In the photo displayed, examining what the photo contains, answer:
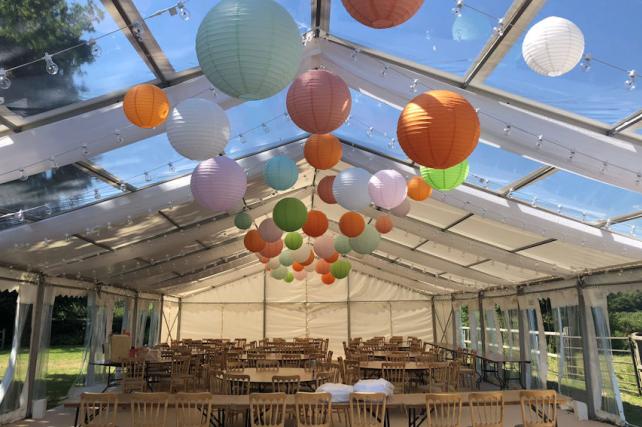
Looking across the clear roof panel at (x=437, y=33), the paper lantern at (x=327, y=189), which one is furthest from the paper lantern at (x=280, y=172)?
the clear roof panel at (x=437, y=33)

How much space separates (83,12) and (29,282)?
20.0 ft

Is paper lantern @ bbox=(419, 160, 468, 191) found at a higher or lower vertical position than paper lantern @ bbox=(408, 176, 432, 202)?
lower

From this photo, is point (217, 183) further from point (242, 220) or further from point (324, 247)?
point (324, 247)

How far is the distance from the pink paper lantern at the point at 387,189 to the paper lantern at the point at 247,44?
2.65 m

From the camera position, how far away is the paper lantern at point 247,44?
8.04 ft

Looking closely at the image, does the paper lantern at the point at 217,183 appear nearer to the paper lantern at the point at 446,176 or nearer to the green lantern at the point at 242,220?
the paper lantern at the point at 446,176

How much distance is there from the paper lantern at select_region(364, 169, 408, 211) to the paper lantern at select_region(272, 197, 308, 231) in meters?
1.05

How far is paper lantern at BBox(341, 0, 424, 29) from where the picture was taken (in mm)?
2383

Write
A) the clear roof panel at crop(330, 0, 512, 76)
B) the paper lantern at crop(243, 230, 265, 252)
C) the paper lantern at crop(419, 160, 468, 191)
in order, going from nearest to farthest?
the clear roof panel at crop(330, 0, 512, 76) → the paper lantern at crop(419, 160, 468, 191) → the paper lantern at crop(243, 230, 265, 252)

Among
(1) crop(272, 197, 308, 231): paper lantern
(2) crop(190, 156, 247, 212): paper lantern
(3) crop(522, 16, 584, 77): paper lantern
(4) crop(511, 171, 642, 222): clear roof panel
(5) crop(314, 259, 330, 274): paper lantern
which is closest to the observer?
(3) crop(522, 16, 584, 77): paper lantern

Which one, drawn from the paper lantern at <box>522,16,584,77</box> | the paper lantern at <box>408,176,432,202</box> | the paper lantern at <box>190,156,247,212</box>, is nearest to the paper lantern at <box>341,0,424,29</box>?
the paper lantern at <box>522,16,584,77</box>

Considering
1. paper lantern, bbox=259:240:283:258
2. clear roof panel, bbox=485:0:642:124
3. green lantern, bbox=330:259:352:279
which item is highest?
clear roof panel, bbox=485:0:642:124

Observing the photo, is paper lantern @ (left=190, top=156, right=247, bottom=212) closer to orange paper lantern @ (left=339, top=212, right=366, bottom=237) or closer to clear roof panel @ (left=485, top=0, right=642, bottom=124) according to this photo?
orange paper lantern @ (left=339, top=212, right=366, bottom=237)

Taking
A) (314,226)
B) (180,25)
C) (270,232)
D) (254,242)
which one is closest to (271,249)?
(254,242)
